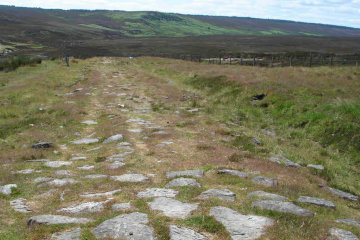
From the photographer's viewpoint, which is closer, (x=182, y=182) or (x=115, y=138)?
(x=182, y=182)

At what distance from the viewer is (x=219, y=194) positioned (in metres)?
7.19

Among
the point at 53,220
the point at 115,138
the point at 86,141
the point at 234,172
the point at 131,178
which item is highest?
the point at 53,220

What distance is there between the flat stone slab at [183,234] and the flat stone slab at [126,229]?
1.13 ft

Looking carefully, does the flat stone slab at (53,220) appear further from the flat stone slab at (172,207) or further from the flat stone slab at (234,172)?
the flat stone slab at (234,172)

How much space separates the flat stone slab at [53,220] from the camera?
5.83 metres

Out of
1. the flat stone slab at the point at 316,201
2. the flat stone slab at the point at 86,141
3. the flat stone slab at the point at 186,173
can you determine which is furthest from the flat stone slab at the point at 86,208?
the flat stone slab at the point at 86,141

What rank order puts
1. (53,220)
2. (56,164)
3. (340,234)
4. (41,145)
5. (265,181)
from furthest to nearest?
(41,145)
(56,164)
(265,181)
(53,220)
(340,234)

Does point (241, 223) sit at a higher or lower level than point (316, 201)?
higher

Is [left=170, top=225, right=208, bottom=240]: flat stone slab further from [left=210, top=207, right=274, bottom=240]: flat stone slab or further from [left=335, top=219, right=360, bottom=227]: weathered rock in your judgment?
[left=335, top=219, right=360, bottom=227]: weathered rock

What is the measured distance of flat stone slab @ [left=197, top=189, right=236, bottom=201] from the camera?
701cm

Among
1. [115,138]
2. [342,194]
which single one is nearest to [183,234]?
[342,194]

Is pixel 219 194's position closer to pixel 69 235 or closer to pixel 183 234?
pixel 183 234

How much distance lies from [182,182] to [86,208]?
2.60m

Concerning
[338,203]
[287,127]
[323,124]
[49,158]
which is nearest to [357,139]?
[323,124]
